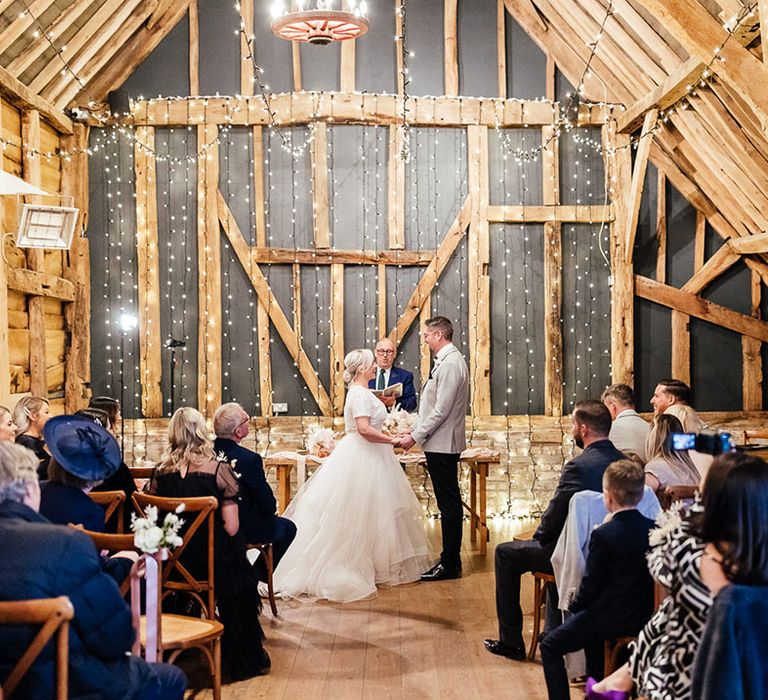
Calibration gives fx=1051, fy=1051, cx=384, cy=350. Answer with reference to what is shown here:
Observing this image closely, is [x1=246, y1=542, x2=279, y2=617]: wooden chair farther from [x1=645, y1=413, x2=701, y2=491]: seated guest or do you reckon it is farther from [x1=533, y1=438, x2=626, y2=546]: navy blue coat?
[x1=645, y1=413, x2=701, y2=491]: seated guest

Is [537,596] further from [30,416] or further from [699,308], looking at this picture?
[699,308]

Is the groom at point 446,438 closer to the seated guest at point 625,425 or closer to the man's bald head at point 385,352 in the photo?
the seated guest at point 625,425

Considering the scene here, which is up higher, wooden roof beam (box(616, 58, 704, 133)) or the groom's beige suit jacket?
wooden roof beam (box(616, 58, 704, 133))

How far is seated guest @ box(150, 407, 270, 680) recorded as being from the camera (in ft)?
15.9

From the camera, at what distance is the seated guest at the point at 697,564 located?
2666mm

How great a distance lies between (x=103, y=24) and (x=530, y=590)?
5731 mm

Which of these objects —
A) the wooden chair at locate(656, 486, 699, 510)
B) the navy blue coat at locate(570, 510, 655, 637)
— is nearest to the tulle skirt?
the wooden chair at locate(656, 486, 699, 510)

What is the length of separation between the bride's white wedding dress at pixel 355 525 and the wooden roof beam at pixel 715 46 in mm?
2823

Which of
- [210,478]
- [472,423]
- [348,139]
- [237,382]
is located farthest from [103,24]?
[210,478]

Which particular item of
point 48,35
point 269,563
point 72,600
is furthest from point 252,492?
point 48,35

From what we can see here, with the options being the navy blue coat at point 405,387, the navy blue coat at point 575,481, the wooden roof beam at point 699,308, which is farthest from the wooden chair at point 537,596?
the wooden roof beam at point 699,308

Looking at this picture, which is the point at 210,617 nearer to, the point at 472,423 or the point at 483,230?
the point at 472,423

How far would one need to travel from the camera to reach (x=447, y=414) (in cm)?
683

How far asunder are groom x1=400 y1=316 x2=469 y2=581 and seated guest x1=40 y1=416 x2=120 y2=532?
317 centimetres
